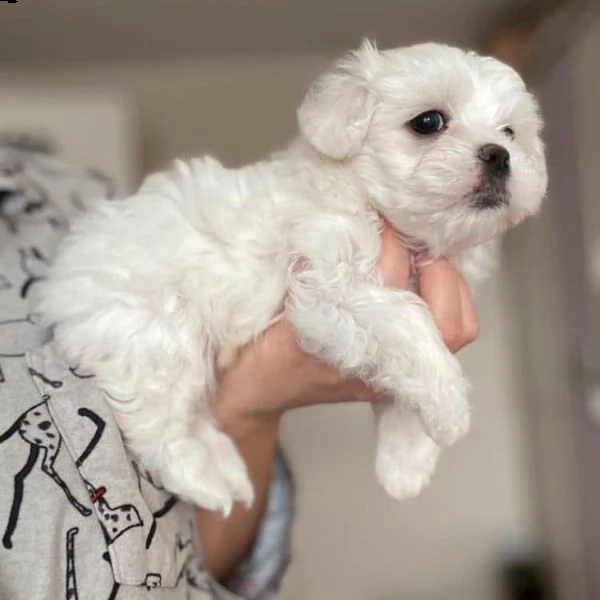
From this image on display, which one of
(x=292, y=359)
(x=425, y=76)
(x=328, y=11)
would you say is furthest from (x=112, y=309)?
(x=328, y=11)

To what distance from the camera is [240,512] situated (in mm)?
1151

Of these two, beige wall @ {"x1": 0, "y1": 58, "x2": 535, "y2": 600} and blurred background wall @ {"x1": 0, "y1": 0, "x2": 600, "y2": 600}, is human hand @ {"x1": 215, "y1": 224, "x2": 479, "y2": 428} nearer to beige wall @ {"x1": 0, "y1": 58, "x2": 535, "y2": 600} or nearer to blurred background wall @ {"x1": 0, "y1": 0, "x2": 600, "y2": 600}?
blurred background wall @ {"x1": 0, "y1": 0, "x2": 600, "y2": 600}

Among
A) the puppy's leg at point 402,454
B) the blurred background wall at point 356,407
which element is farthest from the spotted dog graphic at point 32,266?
the blurred background wall at point 356,407

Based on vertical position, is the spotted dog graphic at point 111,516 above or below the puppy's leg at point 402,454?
below

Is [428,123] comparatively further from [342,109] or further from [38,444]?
[38,444]

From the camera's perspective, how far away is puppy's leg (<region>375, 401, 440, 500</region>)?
3.61ft

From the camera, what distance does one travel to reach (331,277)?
0.98 metres

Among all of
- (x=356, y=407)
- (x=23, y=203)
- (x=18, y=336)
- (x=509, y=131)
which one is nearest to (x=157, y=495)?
(x=18, y=336)

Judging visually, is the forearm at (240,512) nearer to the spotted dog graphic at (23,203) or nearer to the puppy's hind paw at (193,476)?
the puppy's hind paw at (193,476)

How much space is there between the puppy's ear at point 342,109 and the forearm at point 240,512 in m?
0.36

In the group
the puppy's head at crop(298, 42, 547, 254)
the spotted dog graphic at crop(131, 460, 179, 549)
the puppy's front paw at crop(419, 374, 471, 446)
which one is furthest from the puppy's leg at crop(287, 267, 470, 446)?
the spotted dog graphic at crop(131, 460, 179, 549)

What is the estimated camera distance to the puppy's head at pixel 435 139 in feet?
3.19

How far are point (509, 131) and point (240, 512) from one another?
23.9 inches

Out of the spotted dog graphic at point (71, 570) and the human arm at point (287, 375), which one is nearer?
the spotted dog graphic at point (71, 570)
